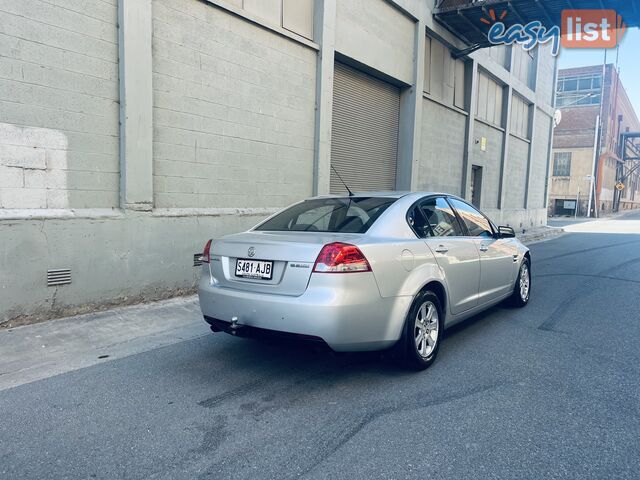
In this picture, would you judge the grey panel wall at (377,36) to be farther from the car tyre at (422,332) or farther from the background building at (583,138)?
the background building at (583,138)

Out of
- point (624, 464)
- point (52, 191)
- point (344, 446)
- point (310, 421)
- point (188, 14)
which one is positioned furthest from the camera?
point (188, 14)

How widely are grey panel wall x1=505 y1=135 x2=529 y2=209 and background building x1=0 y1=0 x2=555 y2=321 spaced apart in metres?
10.0

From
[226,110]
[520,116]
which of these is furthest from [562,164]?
[226,110]

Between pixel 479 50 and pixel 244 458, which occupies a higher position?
pixel 479 50

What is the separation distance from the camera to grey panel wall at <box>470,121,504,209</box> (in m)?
17.0

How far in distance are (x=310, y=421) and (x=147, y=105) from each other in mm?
4781

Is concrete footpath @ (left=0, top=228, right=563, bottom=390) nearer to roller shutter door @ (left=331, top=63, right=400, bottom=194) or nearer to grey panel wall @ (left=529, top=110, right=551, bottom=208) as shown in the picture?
roller shutter door @ (left=331, top=63, right=400, bottom=194)

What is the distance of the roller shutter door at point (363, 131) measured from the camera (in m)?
10.5

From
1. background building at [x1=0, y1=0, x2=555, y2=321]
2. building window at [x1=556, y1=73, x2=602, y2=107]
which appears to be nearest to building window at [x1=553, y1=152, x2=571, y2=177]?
building window at [x1=556, y1=73, x2=602, y2=107]

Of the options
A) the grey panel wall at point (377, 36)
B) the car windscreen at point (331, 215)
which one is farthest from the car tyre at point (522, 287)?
the grey panel wall at point (377, 36)

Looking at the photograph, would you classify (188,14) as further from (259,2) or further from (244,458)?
(244,458)

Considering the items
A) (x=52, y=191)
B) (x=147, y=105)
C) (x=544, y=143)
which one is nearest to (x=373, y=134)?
(x=147, y=105)

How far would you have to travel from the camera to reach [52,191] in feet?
18.0

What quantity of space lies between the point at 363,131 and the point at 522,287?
20.3ft
